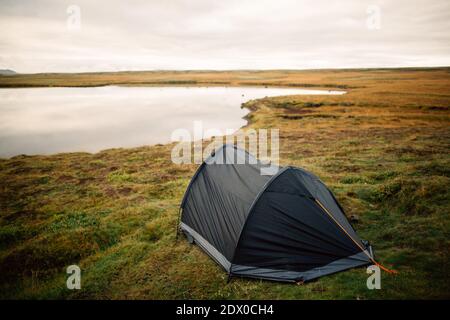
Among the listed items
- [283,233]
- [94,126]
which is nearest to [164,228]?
[283,233]

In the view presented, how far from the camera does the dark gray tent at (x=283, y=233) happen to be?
721 cm

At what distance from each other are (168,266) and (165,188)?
21.9 feet

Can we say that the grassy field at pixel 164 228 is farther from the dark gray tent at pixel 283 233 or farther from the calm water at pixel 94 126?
the calm water at pixel 94 126

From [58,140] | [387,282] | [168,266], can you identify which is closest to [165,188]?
[168,266]

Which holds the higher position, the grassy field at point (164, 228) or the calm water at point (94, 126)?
the calm water at point (94, 126)

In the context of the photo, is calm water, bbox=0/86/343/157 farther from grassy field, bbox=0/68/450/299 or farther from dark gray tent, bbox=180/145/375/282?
dark gray tent, bbox=180/145/375/282

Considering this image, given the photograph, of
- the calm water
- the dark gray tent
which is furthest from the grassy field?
the calm water

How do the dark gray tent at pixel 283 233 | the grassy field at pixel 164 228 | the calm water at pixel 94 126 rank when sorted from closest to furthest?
the grassy field at pixel 164 228
the dark gray tent at pixel 283 233
the calm water at pixel 94 126

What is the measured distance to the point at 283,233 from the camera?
24.1ft

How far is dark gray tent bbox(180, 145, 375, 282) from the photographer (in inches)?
284

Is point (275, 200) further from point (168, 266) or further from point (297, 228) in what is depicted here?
point (168, 266)

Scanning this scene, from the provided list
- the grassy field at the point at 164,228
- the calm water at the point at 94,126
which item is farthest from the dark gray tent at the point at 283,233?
the calm water at the point at 94,126

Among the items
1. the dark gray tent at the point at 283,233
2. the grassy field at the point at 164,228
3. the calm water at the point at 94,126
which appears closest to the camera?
the grassy field at the point at 164,228
